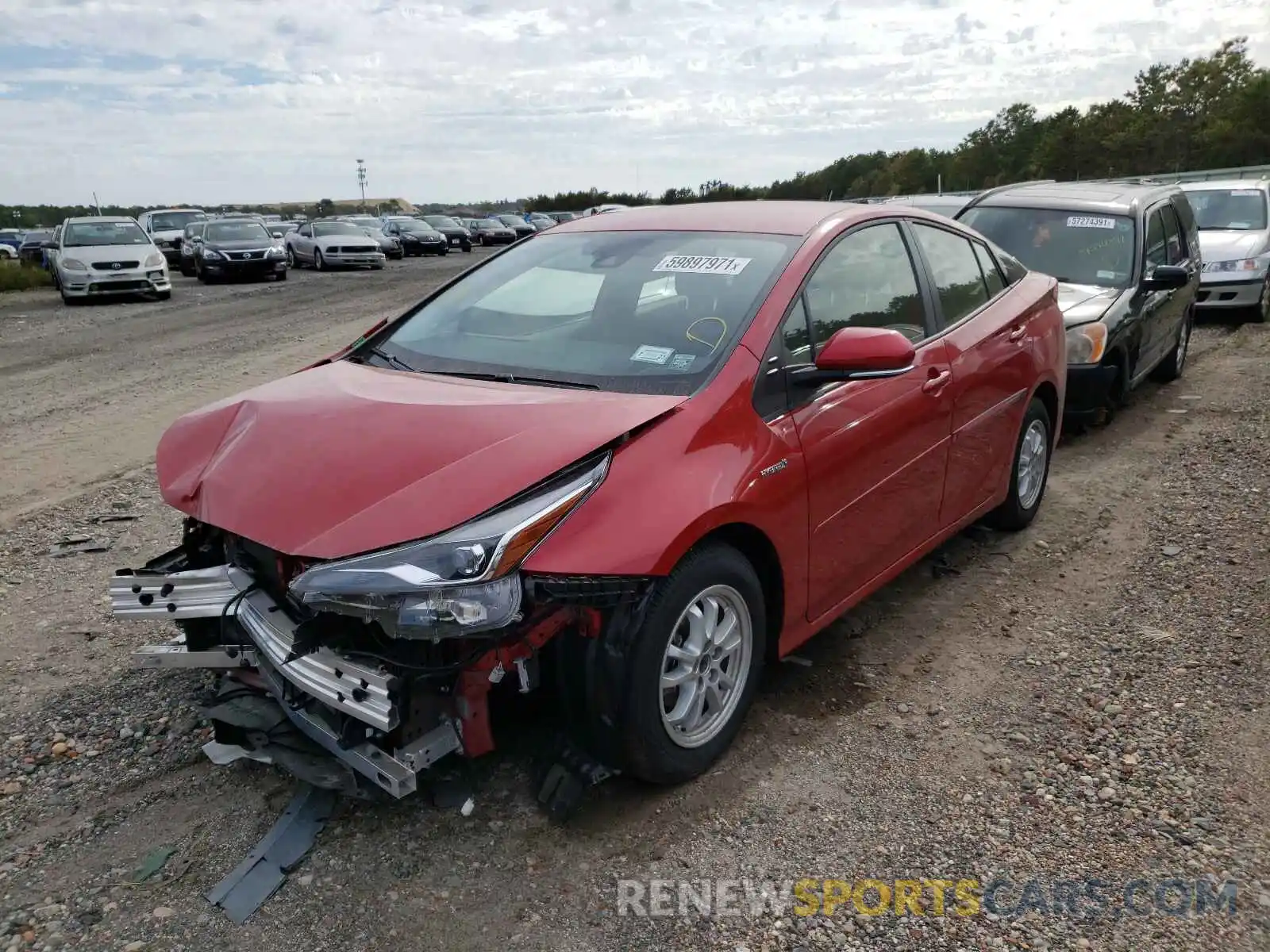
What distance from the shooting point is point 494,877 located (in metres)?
2.68

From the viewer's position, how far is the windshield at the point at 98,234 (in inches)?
721

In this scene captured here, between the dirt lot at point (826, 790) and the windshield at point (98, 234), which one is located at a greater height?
the windshield at point (98, 234)

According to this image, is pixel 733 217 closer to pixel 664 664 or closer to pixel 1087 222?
pixel 664 664

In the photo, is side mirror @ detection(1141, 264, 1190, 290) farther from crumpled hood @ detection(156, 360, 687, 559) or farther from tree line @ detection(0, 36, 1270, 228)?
tree line @ detection(0, 36, 1270, 228)

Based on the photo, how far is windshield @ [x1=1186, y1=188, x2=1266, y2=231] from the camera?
1231 centimetres

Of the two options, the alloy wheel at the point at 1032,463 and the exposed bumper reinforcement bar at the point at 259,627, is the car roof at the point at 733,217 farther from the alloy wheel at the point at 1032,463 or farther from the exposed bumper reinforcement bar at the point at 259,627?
the exposed bumper reinforcement bar at the point at 259,627

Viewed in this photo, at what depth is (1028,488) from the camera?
5.28m

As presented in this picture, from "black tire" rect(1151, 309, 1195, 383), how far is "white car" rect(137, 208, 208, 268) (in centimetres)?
2493

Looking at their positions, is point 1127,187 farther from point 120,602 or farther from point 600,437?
point 120,602

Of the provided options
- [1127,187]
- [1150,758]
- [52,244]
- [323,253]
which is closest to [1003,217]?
[1127,187]

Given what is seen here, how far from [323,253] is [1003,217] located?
73.1 feet

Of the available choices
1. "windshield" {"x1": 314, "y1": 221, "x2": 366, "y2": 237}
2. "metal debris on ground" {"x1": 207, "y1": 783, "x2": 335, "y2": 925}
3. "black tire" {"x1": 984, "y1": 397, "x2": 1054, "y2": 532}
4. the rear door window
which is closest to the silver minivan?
"black tire" {"x1": 984, "y1": 397, "x2": 1054, "y2": 532}

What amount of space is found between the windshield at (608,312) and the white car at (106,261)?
16.6 metres
